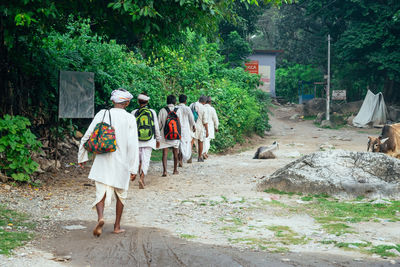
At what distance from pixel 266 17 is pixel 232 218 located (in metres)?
48.9

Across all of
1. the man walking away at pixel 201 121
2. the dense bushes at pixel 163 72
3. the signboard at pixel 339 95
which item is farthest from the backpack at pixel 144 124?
the signboard at pixel 339 95

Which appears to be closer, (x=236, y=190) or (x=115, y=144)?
(x=115, y=144)

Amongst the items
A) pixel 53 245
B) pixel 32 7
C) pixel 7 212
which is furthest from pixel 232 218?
pixel 32 7

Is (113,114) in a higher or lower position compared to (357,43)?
lower

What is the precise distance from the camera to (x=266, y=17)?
53.2m

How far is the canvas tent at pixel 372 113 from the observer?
31.3 m

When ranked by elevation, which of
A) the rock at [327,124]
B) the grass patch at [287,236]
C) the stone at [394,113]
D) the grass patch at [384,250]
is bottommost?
the grass patch at [287,236]

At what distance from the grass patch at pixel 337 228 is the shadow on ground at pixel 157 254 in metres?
1.00

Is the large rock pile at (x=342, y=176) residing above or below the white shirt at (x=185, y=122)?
below

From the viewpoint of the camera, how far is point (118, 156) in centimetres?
580

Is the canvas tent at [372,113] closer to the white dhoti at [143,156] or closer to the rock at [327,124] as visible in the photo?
the rock at [327,124]

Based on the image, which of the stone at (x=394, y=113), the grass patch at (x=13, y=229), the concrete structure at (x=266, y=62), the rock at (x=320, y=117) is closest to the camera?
the grass patch at (x=13, y=229)

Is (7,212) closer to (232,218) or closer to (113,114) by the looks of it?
(113,114)

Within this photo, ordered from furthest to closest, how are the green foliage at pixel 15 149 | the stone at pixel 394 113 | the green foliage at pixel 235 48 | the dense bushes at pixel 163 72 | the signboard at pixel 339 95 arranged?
the signboard at pixel 339 95 → the stone at pixel 394 113 → the green foliage at pixel 235 48 → the dense bushes at pixel 163 72 → the green foliage at pixel 15 149
